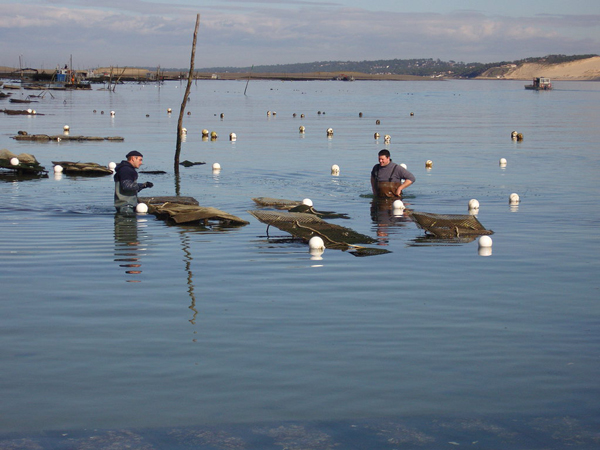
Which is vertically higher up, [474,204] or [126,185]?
[126,185]

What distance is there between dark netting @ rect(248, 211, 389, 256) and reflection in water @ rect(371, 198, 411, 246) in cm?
79

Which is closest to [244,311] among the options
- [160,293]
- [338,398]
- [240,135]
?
[160,293]

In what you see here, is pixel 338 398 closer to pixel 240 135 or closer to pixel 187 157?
pixel 187 157

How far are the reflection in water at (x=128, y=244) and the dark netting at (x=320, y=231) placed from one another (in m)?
2.94

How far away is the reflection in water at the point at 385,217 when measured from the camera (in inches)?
727

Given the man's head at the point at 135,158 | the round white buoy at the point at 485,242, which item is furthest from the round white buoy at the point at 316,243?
the man's head at the point at 135,158

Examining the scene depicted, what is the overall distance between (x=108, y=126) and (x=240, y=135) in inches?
457

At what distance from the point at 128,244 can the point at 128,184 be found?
9.83ft

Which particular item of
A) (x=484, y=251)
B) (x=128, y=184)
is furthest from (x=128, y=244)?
(x=484, y=251)

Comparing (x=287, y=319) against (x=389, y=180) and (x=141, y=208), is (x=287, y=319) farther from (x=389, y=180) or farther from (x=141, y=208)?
(x=389, y=180)

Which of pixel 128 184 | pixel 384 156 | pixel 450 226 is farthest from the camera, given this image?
pixel 384 156

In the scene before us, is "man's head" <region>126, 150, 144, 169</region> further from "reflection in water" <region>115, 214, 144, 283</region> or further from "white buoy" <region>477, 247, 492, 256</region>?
"white buoy" <region>477, 247, 492, 256</region>

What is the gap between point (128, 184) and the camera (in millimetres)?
19031

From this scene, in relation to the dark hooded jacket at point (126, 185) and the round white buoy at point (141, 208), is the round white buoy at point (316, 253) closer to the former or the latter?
the dark hooded jacket at point (126, 185)
